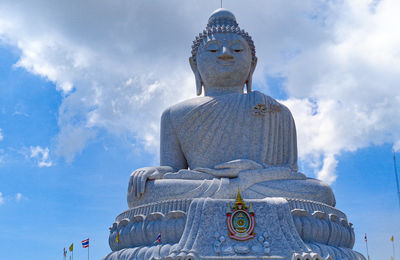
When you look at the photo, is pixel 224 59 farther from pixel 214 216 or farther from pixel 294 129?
pixel 214 216

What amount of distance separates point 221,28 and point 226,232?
4963mm

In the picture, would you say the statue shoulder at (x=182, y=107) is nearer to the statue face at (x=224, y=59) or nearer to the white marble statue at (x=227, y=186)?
the white marble statue at (x=227, y=186)

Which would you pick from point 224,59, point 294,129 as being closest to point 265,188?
point 294,129

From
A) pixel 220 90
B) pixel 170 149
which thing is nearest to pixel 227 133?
pixel 170 149

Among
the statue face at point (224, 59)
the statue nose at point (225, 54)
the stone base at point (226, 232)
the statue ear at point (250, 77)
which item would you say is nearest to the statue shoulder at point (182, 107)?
the statue face at point (224, 59)

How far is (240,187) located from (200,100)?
8.08 ft

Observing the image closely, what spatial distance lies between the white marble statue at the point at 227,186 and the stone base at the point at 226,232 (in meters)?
0.02

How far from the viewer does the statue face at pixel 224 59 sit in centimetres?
1161

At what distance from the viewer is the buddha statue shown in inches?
377

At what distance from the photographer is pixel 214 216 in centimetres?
862

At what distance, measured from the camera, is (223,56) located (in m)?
11.6

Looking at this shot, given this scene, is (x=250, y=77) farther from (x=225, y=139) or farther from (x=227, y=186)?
(x=227, y=186)

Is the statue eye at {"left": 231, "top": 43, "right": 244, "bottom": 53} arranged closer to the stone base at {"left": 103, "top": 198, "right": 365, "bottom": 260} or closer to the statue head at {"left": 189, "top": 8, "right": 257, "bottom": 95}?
the statue head at {"left": 189, "top": 8, "right": 257, "bottom": 95}

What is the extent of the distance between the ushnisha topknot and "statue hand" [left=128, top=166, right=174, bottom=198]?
326 cm
